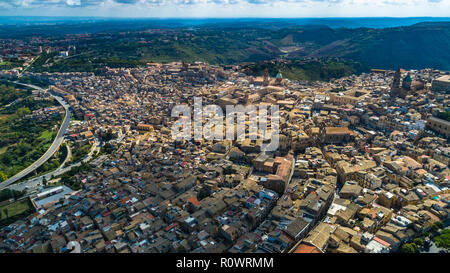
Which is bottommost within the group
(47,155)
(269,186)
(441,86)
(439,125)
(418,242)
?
(47,155)

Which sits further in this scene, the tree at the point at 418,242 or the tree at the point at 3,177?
the tree at the point at 3,177

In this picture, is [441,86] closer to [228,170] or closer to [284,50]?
[228,170]

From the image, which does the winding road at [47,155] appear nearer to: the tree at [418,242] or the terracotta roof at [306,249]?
the terracotta roof at [306,249]

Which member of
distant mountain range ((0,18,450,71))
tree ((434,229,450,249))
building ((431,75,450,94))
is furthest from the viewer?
distant mountain range ((0,18,450,71))

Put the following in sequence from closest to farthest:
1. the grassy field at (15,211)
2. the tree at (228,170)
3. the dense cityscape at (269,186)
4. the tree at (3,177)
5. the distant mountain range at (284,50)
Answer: the dense cityscape at (269,186) < the grassy field at (15,211) < the tree at (228,170) < the tree at (3,177) < the distant mountain range at (284,50)

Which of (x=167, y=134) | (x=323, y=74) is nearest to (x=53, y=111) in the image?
(x=167, y=134)

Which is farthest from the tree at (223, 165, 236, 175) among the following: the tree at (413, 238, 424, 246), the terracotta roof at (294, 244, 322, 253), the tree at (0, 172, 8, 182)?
the tree at (0, 172, 8, 182)

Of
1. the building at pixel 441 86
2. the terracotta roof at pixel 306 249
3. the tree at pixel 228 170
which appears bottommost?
the terracotta roof at pixel 306 249

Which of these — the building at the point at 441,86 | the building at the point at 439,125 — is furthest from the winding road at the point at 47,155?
the building at the point at 441,86

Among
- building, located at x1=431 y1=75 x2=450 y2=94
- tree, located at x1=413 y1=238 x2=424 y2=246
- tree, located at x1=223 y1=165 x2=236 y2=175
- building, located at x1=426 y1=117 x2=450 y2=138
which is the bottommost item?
tree, located at x1=413 y1=238 x2=424 y2=246

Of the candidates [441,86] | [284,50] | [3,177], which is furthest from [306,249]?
[284,50]

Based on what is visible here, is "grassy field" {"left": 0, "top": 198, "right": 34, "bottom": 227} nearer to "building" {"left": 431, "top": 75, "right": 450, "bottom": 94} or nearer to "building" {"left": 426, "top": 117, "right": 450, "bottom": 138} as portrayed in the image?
"building" {"left": 426, "top": 117, "right": 450, "bottom": 138}
